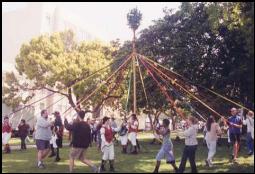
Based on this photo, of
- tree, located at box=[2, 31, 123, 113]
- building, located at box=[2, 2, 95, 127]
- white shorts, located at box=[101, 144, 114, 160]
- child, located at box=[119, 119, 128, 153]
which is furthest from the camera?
building, located at box=[2, 2, 95, 127]

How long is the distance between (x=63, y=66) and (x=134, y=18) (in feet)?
62.7

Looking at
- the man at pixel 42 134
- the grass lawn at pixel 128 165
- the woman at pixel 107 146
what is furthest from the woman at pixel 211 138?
the man at pixel 42 134

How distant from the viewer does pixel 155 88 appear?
25.0m

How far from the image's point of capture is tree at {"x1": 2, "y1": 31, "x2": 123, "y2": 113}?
3578cm

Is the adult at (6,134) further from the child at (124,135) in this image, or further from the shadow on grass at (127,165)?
the child at (124,135)

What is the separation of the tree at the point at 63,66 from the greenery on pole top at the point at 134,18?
1640 cm

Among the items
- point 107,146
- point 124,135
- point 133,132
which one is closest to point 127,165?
point 107,146

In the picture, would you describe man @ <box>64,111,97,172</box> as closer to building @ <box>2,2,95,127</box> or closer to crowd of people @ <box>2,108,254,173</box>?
crowd of people @ <box>2,108,254,173</box>

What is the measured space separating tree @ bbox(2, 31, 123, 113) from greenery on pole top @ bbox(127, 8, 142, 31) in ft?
53.8

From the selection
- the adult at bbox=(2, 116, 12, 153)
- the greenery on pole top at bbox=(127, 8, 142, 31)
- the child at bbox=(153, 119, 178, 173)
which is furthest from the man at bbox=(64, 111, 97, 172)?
the adult at bbox=(2, 116, 12, 153)

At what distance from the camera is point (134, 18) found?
714 inches

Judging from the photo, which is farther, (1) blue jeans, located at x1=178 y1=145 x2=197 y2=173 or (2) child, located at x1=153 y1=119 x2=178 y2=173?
(2) child, located at x1=153 y1=119 x2=178 y2=173

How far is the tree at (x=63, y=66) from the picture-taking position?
117ft

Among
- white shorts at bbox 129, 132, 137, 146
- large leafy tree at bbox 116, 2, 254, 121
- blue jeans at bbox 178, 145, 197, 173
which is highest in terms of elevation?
large leafy tree at bbox 116, 2, 254, 121
